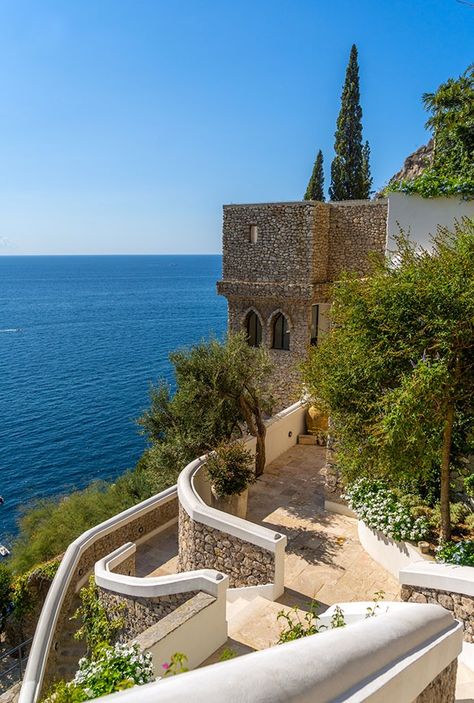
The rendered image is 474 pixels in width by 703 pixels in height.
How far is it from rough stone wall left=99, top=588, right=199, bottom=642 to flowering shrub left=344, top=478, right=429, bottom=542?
3.66 meters

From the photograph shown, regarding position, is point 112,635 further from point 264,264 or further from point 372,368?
point 264,264

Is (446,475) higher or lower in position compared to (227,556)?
higher

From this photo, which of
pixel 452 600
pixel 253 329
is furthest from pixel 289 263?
pixel 452 600

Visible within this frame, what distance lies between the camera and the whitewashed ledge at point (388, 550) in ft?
27.4

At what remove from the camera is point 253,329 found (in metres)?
19.8

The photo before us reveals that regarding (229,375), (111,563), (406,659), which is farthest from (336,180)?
(406,659)

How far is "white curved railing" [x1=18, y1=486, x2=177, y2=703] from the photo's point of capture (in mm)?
9422

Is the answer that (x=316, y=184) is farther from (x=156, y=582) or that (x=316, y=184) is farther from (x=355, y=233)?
(x=156, y=582)

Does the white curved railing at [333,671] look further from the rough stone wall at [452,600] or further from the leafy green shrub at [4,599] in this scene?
the leafy green shrub at [4,599]

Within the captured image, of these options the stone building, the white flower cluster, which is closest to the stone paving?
the white flower cluster

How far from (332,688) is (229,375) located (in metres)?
10.7

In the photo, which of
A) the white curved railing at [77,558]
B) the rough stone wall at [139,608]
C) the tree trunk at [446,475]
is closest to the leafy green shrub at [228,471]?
the white curved railing at [77,558]

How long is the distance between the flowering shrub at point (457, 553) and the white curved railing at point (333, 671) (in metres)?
3.74

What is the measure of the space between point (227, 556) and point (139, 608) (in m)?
1.70
